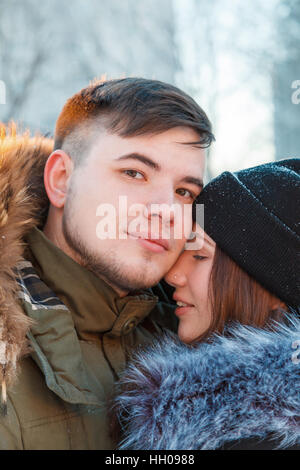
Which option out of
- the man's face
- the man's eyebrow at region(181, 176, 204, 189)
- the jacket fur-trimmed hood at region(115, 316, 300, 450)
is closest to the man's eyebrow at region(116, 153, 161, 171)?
the man's face

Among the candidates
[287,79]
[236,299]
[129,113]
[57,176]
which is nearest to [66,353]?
[236,299]

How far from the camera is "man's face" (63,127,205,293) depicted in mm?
1968

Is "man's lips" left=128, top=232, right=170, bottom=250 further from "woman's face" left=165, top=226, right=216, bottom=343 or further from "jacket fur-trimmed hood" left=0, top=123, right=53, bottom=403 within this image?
"jacket fur-trimmed hood" left=0, top=123, right=53, bottom=403

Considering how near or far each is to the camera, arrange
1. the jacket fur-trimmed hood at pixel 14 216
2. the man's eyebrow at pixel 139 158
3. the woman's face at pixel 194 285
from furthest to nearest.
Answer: the woman's face at pixel 194 285, the man's eyebrow at pixel 139 158, the jacket fur-trimmed hood at pixel 14 216

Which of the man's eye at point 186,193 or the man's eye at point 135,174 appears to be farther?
the man's eye at point 186,193

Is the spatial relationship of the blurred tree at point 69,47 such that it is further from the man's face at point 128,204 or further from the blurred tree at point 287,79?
the man's face at point 128,204

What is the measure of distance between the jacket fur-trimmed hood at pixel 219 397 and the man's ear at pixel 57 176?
0.87m

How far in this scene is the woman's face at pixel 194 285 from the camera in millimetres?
2088

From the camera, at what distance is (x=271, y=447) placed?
1322 mm

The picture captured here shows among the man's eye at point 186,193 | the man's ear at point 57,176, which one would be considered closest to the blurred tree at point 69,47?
the man's ear at point 57,176

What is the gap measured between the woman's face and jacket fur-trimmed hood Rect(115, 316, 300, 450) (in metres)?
0.54

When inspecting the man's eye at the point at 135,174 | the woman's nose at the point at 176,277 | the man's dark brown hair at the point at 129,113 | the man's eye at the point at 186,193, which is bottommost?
the woman's nose at the point at 176,277

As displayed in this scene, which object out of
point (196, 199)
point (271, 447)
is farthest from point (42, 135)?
point (271, 447)

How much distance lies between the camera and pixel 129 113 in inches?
81.2
